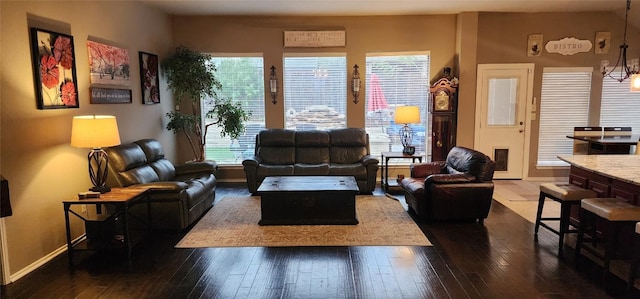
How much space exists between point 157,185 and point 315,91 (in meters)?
3.45

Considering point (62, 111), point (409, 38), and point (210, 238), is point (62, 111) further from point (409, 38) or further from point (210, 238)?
point (409, 38)

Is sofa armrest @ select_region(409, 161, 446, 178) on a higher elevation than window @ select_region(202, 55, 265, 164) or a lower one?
lower

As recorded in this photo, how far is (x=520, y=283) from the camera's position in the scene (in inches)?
118

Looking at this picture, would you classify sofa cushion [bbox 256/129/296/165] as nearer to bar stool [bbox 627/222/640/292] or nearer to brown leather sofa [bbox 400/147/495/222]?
brown leather sofa [bbox 400/147/495/222]

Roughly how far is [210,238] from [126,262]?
0.82 metres

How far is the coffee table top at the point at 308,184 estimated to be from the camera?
14.2 feet

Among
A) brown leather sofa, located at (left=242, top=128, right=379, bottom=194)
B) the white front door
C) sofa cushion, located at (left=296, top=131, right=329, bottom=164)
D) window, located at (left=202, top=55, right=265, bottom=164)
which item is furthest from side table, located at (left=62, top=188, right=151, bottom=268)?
→ the white front door

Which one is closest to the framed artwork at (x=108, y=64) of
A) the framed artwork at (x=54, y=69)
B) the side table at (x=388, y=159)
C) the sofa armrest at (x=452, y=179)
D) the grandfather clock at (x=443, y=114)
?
the framed artwork at (x=54, y=69)

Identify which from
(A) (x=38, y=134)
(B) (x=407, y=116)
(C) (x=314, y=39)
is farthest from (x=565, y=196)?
(A) (x=38, y=134)

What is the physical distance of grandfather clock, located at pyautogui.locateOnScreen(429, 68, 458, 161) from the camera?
20.4 ft

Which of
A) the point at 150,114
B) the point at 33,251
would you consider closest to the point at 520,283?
the point at 33,251

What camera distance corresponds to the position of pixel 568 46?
249 inches

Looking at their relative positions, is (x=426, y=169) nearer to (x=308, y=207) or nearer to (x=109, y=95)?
(x=308, y=207)

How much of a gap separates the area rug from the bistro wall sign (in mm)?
4011
